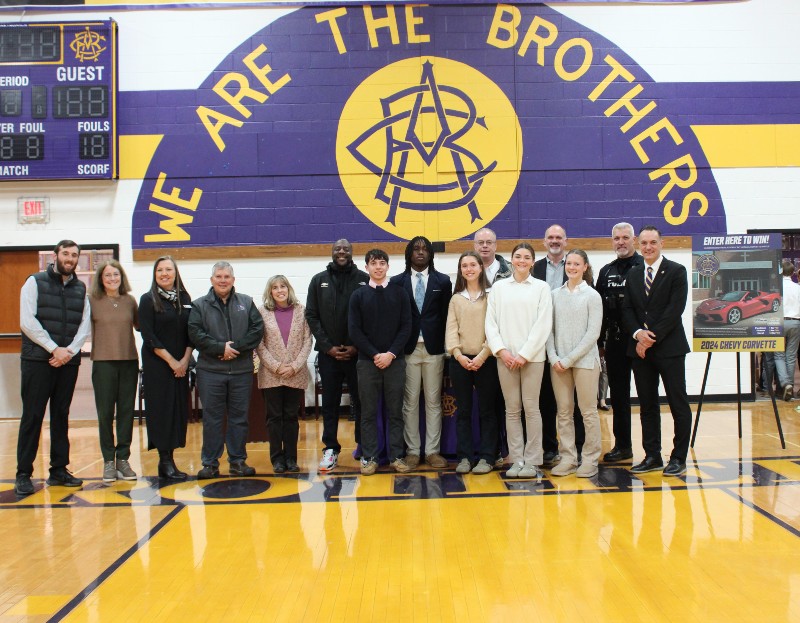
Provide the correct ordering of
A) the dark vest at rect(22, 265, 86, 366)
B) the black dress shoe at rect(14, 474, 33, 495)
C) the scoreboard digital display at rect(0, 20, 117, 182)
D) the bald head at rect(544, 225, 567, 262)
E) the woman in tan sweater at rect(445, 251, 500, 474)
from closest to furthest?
the black dress shoe at rect(14, 474, 33, 495) < the dark vest at rect(22, 265, 86, 366) < the woman in tan sweater at rect(445, 251, 500, 474) < the bald head at rect(544, 225, 567, 262) < the scoreboard digital display at rect(0, 20, 117, 182)

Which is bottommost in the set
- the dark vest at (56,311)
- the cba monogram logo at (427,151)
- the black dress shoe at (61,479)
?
the black dress shoe at (61,479)

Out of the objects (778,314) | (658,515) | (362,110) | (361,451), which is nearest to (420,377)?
(361,451)

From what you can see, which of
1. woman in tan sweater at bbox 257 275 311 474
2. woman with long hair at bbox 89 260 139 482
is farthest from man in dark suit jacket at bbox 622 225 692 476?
woman with long hair at bbox 89 260 139 482

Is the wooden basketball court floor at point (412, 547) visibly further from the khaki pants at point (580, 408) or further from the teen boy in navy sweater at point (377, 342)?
the teen boy in navy sweater at point (377, 342)

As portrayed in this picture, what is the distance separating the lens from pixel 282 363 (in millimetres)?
5051

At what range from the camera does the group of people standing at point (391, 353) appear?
188 inches

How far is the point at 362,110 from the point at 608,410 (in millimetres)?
4241

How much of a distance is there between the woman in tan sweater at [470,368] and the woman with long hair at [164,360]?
74.6 inches

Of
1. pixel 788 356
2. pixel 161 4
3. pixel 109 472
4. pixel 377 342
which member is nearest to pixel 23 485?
pixel 109 472

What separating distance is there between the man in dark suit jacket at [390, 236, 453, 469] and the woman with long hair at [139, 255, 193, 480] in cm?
155

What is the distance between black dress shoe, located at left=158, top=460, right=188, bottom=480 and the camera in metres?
5.00

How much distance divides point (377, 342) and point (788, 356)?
19.0 feet

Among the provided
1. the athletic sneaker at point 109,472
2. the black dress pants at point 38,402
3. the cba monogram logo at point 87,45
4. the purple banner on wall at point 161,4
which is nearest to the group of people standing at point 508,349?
the athletic sneaker at point 109,472

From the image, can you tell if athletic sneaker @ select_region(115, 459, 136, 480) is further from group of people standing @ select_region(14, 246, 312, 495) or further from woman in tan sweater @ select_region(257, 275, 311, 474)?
woman in tan sweater @ select_region(257, 275, 311, 474)
